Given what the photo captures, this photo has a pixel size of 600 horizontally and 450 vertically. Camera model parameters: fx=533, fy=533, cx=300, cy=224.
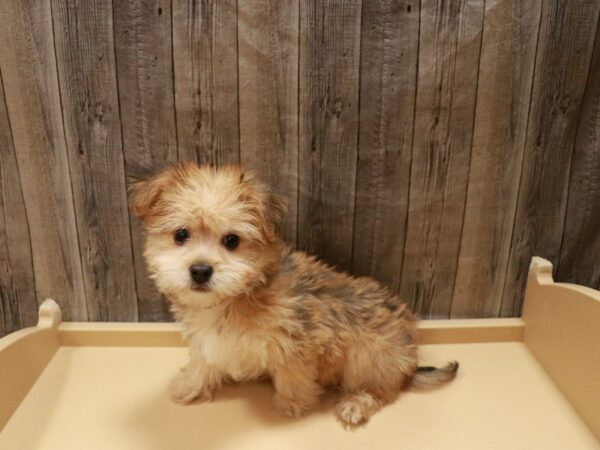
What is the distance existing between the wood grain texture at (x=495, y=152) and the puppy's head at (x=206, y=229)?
0.79 m

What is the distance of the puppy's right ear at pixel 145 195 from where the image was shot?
146 centimetres

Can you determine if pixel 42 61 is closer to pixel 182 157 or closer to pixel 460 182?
pixel 182 157

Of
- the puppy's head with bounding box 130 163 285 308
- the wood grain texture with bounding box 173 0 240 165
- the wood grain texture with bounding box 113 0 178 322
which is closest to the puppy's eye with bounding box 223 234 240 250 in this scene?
the puppy's head with bounding box 130 163 285 308

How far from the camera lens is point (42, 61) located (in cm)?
167

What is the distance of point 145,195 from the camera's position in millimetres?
Answer: 1465

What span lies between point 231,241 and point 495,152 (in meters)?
0.98

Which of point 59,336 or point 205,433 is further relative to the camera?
point 59,336

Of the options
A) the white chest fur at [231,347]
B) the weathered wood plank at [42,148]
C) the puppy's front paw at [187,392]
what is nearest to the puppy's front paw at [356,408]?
the white chest fur at [231,347]

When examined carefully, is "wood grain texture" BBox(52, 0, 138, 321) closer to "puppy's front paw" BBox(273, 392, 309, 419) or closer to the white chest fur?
the white chest fur

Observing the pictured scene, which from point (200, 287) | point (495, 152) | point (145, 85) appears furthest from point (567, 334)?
point (145, 85)

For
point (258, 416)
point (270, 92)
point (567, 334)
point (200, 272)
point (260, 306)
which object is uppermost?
point (270, 92)

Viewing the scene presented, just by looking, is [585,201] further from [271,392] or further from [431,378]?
[271,392]

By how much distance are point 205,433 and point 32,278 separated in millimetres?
876

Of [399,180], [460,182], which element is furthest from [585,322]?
[399,180]
